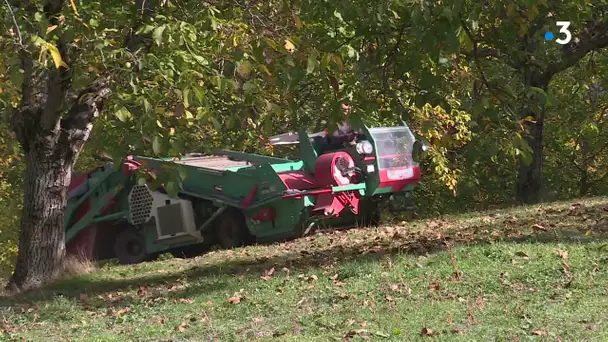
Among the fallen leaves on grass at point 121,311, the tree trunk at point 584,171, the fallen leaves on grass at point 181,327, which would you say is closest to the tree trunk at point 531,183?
the tree trunk at point 584,171

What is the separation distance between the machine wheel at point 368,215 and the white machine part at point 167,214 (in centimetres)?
285

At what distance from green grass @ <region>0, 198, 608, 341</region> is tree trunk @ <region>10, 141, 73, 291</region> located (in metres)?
0.41

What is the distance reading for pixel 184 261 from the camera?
41.2ft

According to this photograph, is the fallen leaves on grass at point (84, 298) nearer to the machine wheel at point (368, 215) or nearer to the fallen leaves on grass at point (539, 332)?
the fallen leaves on grass at point (539, 332)

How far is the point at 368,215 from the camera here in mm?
15086

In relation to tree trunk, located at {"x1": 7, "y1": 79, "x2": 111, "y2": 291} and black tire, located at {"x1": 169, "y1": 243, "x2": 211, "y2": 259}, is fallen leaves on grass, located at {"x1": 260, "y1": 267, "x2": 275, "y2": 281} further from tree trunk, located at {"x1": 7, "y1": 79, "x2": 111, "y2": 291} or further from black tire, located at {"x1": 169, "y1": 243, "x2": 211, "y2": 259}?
black tire, located at {"x1": 169, "y1": 243, "x2": 211, "y2": 259}

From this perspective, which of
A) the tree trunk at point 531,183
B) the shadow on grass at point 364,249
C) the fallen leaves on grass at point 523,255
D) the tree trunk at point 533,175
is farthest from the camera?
the tree trunk at point 531,183

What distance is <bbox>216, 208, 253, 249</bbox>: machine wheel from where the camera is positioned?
558 inches

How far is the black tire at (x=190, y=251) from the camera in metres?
14.7

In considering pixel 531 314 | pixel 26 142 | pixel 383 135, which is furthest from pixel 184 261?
pixel 531 314

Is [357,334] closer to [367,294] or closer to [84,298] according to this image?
[367,294]

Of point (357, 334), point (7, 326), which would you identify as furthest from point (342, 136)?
point (357, 334)

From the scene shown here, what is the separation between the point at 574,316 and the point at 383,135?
783 centimetres

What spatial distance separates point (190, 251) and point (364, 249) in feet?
15.8
